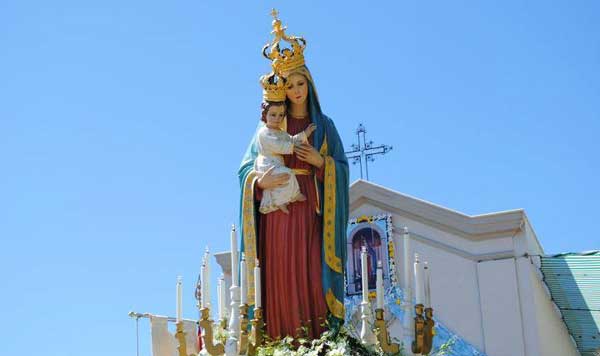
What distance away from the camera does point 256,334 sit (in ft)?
32.1

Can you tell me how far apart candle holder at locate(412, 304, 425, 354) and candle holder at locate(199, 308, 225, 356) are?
1666 millimetres

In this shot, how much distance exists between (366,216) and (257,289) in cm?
1004

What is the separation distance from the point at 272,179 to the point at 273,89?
920 millimetres

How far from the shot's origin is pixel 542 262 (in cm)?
1859

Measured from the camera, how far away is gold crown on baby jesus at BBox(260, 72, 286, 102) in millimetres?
11133

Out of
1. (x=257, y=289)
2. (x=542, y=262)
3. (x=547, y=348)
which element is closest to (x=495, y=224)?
(x=542, y=262)

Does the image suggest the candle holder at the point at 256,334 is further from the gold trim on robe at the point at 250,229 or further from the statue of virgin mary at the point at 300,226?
the gold trim on robe at the point at 250,229

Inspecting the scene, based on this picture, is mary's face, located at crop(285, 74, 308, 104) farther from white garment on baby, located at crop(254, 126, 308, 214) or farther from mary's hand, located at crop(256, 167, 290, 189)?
mary's hand, located at crop(256, 167, 290, 189)

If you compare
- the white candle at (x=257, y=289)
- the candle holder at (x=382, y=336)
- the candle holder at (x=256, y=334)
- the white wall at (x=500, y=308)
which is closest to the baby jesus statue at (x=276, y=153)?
the white candle at (x=257, y=289)

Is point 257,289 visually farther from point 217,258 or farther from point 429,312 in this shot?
point 217,258

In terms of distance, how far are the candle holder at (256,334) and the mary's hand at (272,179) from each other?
148 centimetres

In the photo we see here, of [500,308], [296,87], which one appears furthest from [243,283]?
[500,308]

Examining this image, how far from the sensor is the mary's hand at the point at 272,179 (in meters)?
10.9

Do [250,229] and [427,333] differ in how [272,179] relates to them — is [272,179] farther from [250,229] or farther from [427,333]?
[427,333]
